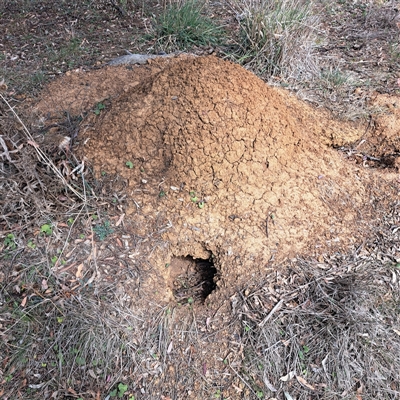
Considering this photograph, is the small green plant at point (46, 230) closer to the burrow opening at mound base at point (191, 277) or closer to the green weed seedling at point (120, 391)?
the burrow opening at mound base at point (191, 277)

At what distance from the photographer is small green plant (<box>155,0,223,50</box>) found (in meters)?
4.35

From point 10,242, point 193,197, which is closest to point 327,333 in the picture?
point 193,197

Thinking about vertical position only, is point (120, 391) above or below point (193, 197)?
below

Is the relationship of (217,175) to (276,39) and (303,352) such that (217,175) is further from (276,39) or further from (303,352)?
(276,39)

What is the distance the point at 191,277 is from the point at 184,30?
3.05m

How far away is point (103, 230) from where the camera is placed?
261 centimetres

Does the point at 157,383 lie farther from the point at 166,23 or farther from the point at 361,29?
the point at 361,29

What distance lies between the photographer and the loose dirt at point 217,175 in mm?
2645

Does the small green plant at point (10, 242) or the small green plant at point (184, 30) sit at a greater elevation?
the small green plant at point (184, 30)

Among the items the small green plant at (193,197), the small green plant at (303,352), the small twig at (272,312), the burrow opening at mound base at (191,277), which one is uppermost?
the small green plant at (193,197)

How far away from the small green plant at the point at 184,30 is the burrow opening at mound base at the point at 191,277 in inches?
109

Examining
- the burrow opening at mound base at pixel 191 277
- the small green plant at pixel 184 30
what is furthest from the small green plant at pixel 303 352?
the small green plant at pixel 184 30

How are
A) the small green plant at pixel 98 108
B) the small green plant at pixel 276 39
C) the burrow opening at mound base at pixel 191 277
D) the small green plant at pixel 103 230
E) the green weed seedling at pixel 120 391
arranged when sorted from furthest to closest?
1. the small green plant at pixel 276 39
2. the small green plant at pixel 98 108
3. the burrow opening at mound base at pixel 191 277
4. the small green plant at pixel 103 230
5. the green weed seedling at pixel 120 391

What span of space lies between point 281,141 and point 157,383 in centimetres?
193
